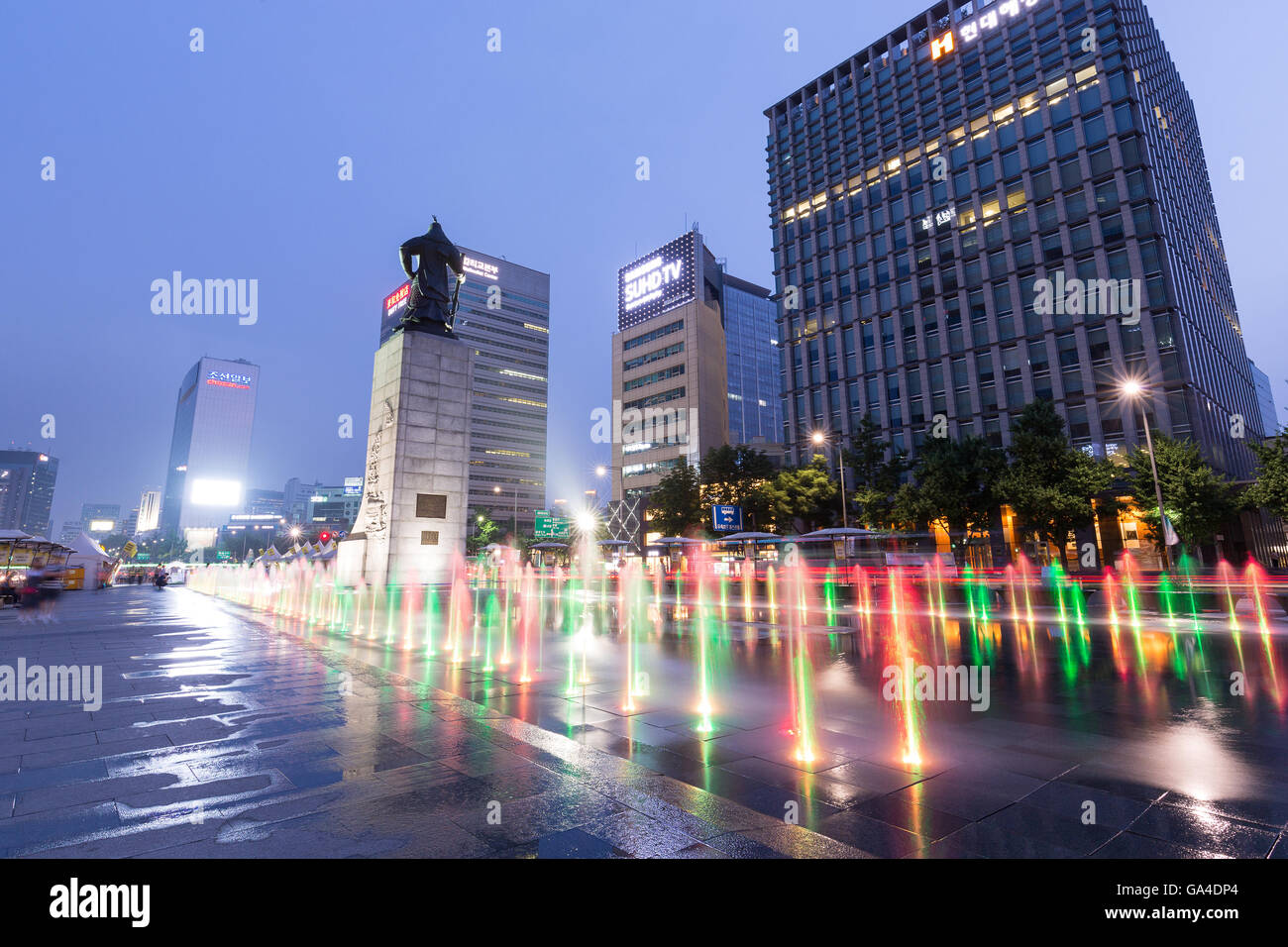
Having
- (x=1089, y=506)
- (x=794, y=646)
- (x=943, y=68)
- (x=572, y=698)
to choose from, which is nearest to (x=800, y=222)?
(x=943, y=68)

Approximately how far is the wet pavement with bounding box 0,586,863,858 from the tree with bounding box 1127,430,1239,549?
37942 millimetres

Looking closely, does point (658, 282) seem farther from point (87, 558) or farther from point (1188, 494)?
point (87, 558)

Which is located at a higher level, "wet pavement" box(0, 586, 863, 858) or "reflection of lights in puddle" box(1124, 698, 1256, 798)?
"wet pavement" box(0, 586, 863, 858)

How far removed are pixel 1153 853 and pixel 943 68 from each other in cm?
7113

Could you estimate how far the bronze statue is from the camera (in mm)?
29594

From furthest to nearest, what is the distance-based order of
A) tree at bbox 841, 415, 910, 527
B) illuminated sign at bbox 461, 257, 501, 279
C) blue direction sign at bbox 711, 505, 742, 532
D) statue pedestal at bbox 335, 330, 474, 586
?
illuminated sign at bbox 461, 257, 501, 279
blue direction sign at bbox 711, 505, 742, 532
tree at bbox 841, 415, 910, 527
statue pedestal at bbox 335, 330, 474, 586

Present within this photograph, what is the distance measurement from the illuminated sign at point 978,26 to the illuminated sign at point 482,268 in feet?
352

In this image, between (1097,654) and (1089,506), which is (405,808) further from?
(1089,506)

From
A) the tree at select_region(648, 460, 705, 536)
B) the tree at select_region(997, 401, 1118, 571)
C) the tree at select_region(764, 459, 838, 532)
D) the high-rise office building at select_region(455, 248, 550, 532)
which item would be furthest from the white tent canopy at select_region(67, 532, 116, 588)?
the high-rise office building at select_region(455, 248, 550, 532)

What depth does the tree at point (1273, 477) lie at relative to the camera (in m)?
25.7

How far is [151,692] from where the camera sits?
766cm

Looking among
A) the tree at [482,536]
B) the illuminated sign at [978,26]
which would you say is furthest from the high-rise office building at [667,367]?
the illuminated sign at [978,26]

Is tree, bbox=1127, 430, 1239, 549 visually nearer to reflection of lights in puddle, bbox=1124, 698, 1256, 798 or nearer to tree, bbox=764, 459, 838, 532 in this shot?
tree, bbox=764, 459, 838, 532

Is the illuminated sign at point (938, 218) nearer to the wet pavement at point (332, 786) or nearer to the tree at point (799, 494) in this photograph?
the tree at point (799, 494)
